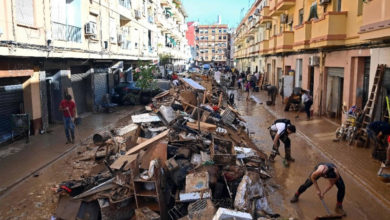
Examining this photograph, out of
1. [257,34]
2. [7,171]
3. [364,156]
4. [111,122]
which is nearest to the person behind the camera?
[7,171]

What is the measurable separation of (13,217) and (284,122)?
7199 millimetres

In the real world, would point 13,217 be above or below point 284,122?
below

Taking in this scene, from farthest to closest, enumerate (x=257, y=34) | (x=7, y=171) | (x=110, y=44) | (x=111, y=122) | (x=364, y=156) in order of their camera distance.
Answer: (x=257, y=34) < (x=110, y=44) < (x=111, y=122) < (x=364, y=156) < (x=7, y=171)

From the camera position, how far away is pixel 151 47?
3478 cm

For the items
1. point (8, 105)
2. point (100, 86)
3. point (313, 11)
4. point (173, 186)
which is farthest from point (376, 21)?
point (100, 86)

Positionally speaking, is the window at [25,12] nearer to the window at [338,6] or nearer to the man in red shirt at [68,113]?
the man in red shirt at [68,113]

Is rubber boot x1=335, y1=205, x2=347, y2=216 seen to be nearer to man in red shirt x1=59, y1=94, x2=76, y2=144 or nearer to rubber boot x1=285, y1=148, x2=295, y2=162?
rubber boot x1=285, y1=148, x2=295, y2=162

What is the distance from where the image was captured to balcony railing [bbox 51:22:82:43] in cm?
1396

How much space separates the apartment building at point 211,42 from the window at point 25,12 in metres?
98.1

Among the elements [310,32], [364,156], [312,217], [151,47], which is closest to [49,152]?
[312,217]

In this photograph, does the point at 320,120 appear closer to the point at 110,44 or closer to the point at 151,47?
the point at 110,44

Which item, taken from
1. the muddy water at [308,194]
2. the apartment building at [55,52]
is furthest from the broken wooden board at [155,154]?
the apartment building at [55,52]

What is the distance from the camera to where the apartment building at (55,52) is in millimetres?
11625

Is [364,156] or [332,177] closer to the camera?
[332,177]
